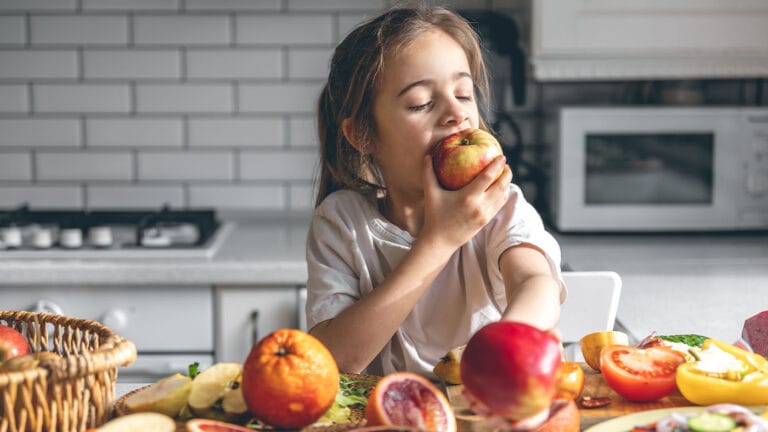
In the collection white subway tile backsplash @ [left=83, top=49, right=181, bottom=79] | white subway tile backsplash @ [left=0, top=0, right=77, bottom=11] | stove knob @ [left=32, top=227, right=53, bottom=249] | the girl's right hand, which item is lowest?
stove knob @ [left=32, top=227, right=53, bottom=249]

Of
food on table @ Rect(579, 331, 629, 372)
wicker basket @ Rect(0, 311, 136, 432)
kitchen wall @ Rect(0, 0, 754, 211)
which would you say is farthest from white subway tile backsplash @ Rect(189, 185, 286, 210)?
wicker basket @ Rect(0, 311, 136, 432)

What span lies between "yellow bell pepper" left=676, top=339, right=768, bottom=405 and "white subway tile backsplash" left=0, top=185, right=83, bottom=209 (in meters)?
1.95

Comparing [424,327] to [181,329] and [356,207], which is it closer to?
[356,207]

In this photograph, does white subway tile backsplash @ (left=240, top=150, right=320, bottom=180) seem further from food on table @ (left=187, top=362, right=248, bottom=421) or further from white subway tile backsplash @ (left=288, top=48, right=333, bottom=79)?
food on table @ (left=187, top=362, right=248, bottom=421)

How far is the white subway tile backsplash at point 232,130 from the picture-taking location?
2.47 metres

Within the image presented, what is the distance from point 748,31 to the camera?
7.15 ft

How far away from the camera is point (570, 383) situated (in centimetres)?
88

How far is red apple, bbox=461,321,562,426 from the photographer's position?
2.10ft

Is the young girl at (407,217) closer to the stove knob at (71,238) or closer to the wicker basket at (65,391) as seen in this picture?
the wicker basket at (65,391)

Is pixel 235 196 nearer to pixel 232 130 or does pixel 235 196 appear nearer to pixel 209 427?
pixel 232 130

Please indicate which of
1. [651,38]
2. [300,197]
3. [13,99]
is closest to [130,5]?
[13,99]

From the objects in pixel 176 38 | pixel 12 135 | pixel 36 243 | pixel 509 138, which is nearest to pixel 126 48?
pixel 176 38

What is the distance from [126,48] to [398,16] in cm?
132

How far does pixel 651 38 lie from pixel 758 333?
1309mm
